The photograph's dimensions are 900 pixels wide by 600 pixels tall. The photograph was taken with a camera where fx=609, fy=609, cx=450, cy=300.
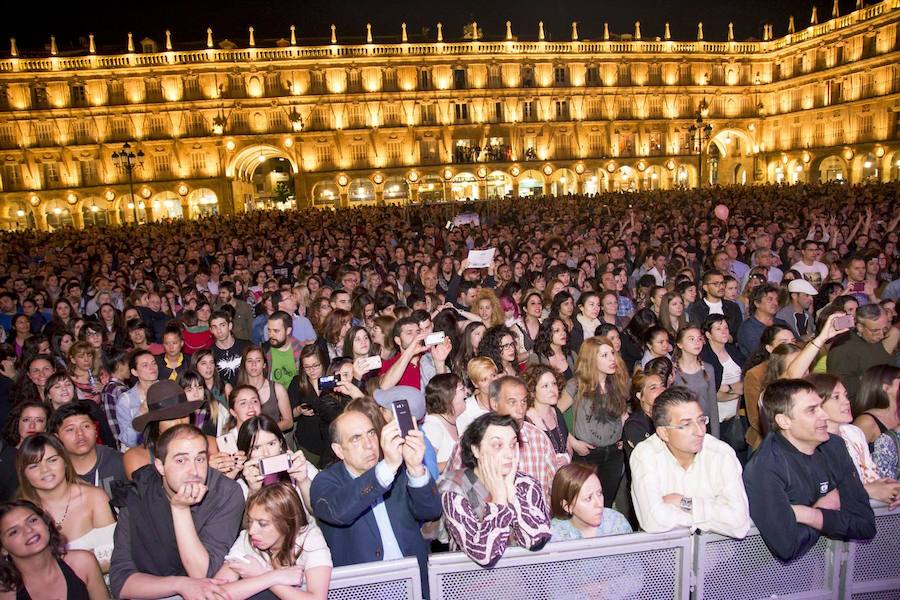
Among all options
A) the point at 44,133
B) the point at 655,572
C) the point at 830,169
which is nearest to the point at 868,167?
the point at 830,169

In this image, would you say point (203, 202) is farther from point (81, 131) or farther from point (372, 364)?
point (372, 364)

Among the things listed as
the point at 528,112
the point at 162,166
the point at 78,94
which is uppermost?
the point at 78,94

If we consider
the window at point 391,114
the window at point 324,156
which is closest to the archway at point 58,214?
the window at point 324,156

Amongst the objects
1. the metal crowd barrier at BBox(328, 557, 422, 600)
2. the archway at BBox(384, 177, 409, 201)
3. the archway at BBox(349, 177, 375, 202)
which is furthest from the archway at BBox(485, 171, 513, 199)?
the metal crowd barrier at BBox(328, 557, 422, 600)

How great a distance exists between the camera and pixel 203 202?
48.9 m

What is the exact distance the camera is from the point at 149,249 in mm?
19875

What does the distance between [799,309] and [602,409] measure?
4004 millimetres

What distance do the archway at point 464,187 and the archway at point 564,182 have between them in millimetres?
6687

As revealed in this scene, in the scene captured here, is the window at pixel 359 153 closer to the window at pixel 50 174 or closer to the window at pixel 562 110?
the window at pixel 562 110

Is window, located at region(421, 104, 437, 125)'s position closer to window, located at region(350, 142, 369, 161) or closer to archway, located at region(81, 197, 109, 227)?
window, located at region(350, 142, 369, 161)

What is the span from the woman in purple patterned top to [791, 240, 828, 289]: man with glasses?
8111 millimetres

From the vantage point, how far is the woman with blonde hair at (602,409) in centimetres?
Result: 541

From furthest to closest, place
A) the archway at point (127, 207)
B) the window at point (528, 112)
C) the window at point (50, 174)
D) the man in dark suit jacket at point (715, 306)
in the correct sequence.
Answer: the window at point (528, 112) < the archway at point (127, 207) < the window at point (50, 174) < the man in dark suit jacket at point (715, 306)

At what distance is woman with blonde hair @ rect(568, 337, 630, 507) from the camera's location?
5414 mm
